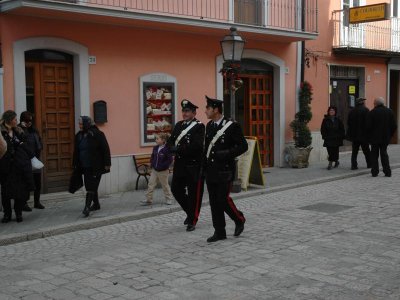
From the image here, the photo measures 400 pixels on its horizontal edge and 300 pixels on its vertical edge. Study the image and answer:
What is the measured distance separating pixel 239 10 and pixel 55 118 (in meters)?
5.87

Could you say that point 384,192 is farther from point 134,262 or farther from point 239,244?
point 134,262

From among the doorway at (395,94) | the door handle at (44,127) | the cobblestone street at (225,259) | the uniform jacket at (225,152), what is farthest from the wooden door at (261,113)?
the uniform jacket at (225,152)

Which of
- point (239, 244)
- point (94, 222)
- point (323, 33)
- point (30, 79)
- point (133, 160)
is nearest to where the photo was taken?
point (239, 244)

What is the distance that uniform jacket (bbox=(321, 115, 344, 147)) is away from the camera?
14422 mm

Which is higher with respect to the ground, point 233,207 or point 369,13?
point 369,13

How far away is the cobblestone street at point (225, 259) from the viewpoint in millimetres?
5348

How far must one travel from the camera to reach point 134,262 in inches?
254

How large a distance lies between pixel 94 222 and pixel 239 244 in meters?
2.63

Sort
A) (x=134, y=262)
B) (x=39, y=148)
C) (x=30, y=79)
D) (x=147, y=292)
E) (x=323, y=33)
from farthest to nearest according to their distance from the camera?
1. (x=323, y=33)
2. (x=30, y=79)
3. (x=39, y=148)
4. (x=134, y=262)
5. (x=147, y=292)

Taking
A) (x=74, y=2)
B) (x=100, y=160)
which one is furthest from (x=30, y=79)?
(x=100, y=160)

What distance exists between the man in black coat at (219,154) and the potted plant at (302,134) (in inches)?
318

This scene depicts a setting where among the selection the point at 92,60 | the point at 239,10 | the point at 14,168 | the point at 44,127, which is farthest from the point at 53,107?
the point at 239,10

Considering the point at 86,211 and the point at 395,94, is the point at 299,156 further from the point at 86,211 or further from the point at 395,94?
the point at 395,94

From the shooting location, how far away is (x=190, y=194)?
7.89 meters
